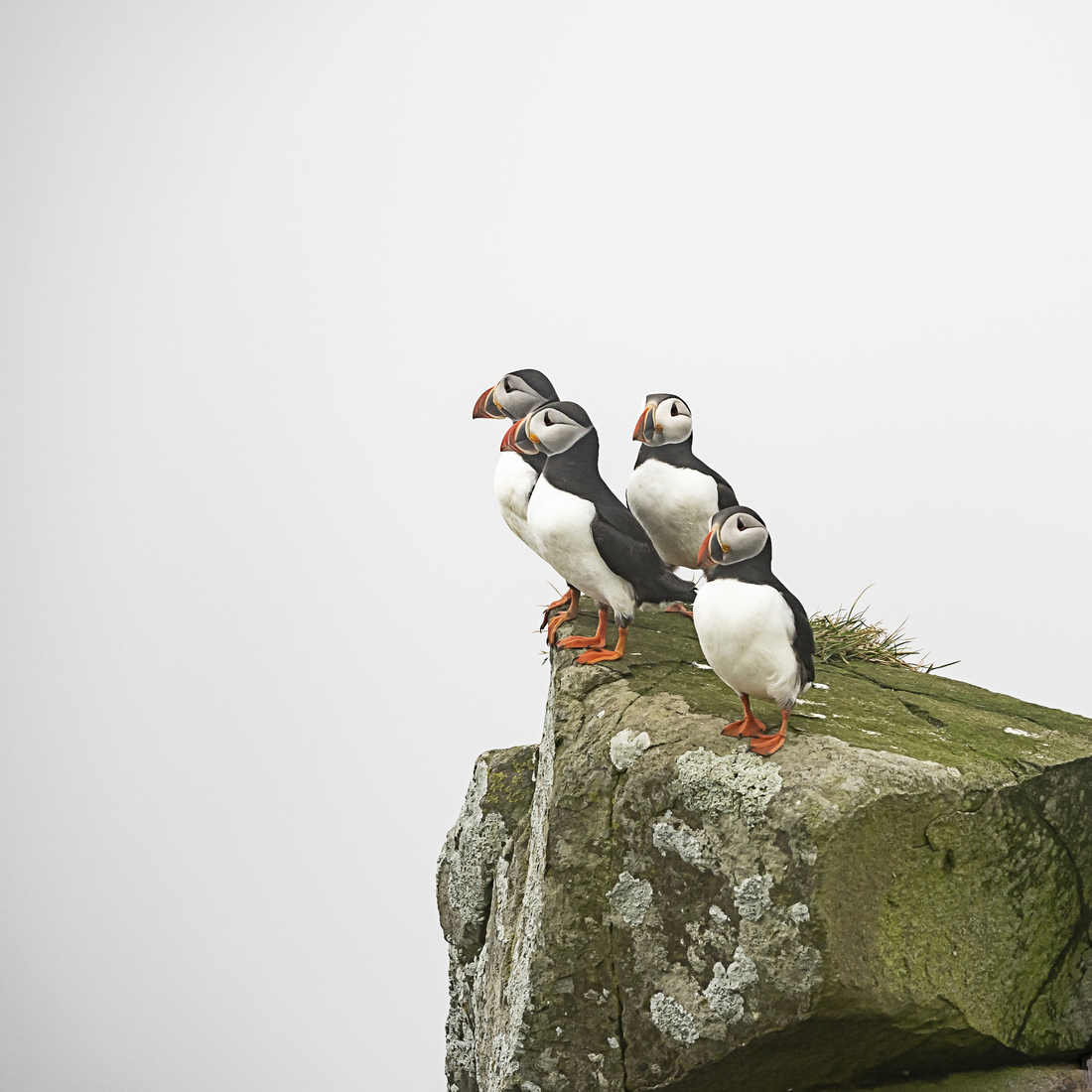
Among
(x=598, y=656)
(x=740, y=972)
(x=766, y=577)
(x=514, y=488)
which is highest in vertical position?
(x=514, y=488)

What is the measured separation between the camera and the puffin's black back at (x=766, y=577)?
5035 millimetres

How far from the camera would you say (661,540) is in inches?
259

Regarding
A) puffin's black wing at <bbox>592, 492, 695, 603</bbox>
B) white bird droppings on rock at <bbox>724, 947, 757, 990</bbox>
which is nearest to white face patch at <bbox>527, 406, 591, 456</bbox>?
puffin's black wing at <bbox>592, 492, 695, 603</bbox>

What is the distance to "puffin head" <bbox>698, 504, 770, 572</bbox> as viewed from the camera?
501cm

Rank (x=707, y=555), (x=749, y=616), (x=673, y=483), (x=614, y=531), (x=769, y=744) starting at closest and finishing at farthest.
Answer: (x=749, y=616), (x=707, y=555), (x=769, y=744), (x=614, y=531), (x=673, y=483)

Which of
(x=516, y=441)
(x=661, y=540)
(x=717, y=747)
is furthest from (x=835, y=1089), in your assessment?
(x=516, y=441)

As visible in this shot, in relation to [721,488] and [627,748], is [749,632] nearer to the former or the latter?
[627,748]

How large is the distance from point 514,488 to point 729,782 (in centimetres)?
211

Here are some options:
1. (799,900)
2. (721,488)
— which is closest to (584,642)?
(721,488)

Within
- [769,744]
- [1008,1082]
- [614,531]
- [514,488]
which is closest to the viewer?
[769,744]

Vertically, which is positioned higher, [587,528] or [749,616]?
[587,528]

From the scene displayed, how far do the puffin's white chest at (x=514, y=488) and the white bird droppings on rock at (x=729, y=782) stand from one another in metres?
1.63

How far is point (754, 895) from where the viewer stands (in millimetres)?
5062

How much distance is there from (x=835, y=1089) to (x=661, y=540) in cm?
276
